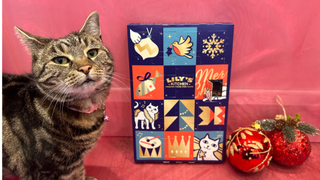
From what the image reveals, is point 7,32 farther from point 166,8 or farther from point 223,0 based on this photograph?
point 223,0

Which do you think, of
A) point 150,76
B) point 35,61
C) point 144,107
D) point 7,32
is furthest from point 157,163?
point 7,32

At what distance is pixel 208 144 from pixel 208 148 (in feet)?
0.06

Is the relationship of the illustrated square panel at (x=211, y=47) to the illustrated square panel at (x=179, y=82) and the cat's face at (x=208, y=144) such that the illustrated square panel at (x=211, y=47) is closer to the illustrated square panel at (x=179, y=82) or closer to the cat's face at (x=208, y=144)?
the illustrated square panel at (x=179, y=82)

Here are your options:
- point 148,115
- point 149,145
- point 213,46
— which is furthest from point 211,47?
point 149,145

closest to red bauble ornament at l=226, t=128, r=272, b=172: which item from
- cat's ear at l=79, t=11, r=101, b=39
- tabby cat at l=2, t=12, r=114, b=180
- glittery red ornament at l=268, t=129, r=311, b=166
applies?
glittery red ornament at l=268, t=129, r=311, b=166

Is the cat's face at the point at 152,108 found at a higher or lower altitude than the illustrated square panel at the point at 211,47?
lower

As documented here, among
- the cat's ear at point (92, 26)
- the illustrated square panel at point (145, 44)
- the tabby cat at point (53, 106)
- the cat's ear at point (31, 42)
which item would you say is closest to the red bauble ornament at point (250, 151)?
the illustrated square panel at point (145, 44)

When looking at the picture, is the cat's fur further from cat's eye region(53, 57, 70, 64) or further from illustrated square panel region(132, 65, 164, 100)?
cat's eye region(53, 57, 70, 64)

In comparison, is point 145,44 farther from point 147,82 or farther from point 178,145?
point 178,145

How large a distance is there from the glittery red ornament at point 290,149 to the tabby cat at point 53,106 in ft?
2.35

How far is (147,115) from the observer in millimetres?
939

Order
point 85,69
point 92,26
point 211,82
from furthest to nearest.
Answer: point 211,82 < point 92,26 < point 85,69

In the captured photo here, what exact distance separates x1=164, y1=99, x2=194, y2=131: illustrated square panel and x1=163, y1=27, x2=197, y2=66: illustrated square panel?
0.17 meters

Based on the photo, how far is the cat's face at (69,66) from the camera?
0.64 m
